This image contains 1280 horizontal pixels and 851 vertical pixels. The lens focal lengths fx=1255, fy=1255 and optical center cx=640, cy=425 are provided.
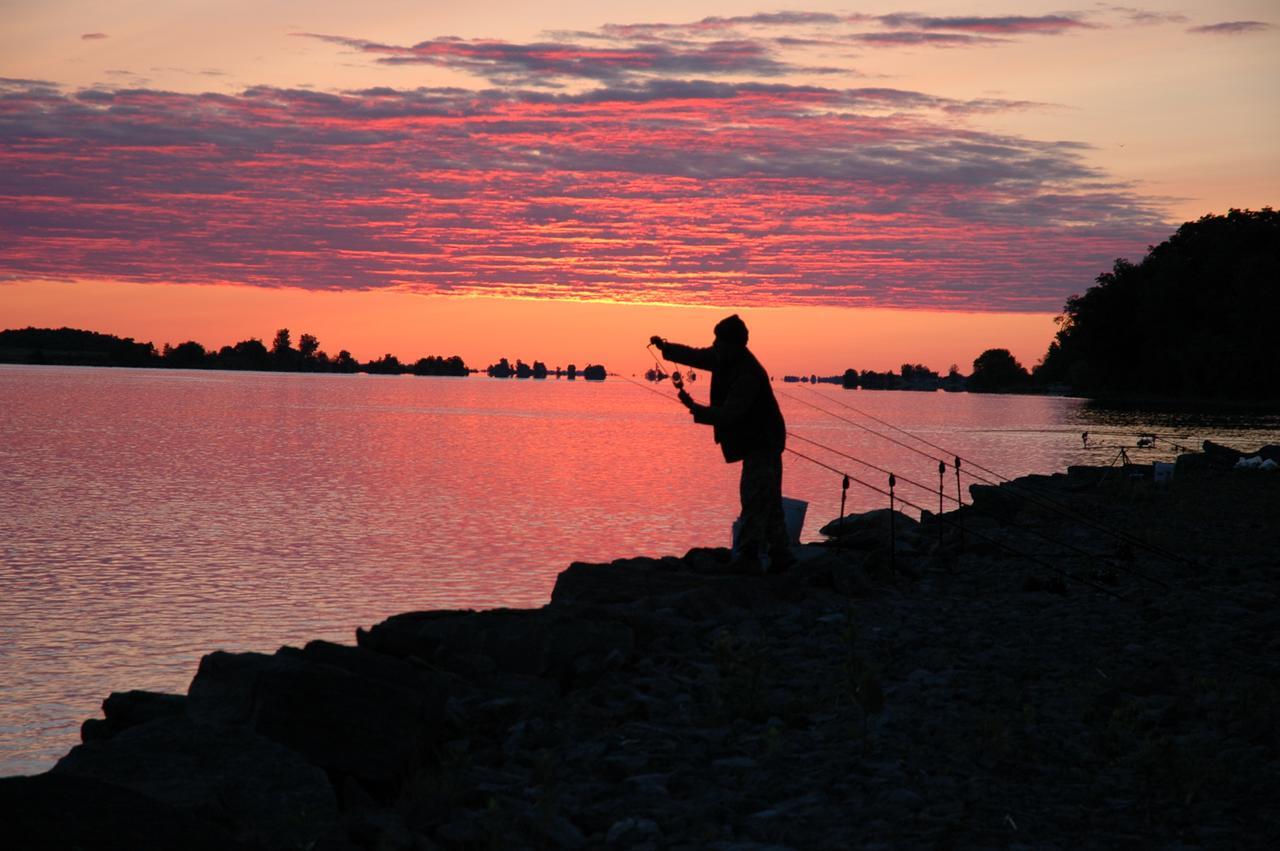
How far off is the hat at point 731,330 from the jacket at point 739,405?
177mm

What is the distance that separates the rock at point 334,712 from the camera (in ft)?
26.5

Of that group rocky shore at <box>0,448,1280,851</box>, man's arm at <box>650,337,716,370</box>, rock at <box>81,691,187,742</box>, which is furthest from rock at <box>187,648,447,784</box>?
man's arm at <box>650,337,716,370</box>

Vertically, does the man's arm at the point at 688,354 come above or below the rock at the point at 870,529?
above

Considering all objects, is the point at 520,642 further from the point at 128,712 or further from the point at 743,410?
the point at 743,410

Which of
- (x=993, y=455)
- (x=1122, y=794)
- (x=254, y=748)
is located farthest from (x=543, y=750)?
(x=993, y=455)

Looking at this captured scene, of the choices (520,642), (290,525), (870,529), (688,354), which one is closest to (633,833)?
(520,642)

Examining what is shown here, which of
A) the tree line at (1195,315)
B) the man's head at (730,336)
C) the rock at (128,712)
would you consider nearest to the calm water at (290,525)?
the rock at (128,712)

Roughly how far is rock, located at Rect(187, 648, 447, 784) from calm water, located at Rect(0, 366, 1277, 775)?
126 inches

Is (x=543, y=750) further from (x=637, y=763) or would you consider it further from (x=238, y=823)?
(x=238, y=823)

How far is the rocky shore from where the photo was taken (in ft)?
21.2

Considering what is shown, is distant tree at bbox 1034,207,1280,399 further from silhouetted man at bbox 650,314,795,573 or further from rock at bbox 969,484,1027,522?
silhouetted man at bbox 650,314,795,573

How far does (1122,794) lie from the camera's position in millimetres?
6914

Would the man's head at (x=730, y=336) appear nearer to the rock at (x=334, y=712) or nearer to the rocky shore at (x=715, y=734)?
the rocky shore at (x=715, y=734)

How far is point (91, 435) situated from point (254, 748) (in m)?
61.0
